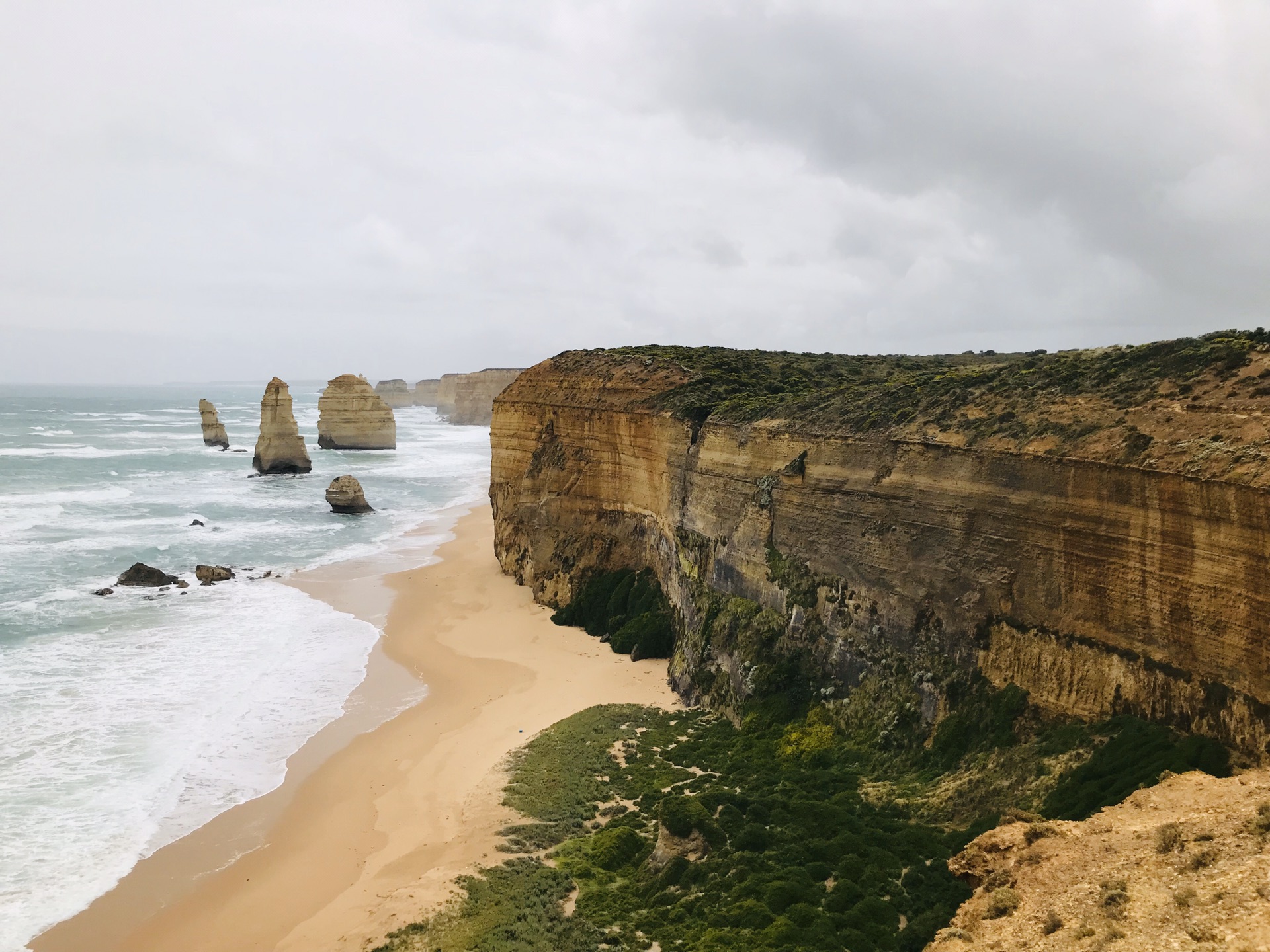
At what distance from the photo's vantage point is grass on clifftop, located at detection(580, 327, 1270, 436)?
14.0 metres

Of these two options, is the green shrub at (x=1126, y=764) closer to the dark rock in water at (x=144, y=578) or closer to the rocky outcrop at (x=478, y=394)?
the dark rock in water at (x=144, y=578)

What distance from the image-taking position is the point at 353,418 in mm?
88688

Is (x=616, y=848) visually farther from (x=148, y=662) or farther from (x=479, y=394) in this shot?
(x=479, y=394)

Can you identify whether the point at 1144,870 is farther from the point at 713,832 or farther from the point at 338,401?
the point at 338,401

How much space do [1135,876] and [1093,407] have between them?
817 centimetres

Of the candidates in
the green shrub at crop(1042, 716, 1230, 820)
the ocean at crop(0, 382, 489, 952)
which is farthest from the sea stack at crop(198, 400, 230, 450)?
the green shrub at crop(1042, 716, 1230, 820)

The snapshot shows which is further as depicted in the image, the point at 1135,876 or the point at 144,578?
the point at 144,578

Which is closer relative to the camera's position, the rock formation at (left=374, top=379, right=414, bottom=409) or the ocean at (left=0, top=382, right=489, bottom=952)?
the ocean at (left=0, top=382, right=489, bottom=952)

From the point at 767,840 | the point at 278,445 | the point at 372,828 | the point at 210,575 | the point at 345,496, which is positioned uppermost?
the point at 278,445

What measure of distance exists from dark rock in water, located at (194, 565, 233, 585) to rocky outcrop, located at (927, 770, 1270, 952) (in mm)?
32096

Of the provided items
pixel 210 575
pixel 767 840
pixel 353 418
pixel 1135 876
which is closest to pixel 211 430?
pixel 353 418

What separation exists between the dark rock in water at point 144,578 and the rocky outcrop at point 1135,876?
107 ft

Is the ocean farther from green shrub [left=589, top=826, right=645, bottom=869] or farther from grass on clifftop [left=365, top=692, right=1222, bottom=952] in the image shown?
green shrub [left=589, top=826, right=645, bottom=869]

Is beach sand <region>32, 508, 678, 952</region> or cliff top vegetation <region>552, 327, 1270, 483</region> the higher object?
cliff top vegetation <region>552, 327, 1270, 483</region>
